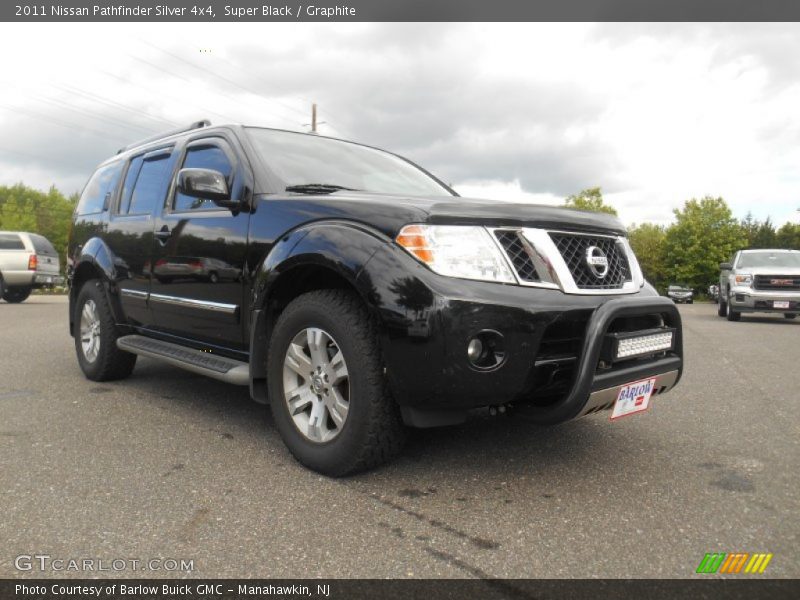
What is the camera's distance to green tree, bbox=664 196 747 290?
63.0 meters

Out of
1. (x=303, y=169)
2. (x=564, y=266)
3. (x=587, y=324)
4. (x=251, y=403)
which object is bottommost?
(x=251, y=403)

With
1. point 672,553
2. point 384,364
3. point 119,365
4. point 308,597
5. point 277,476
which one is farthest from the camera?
point 119,365

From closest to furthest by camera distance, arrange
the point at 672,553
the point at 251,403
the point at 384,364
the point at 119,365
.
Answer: the point at 672,553 < the point at 384,364 < the point at 251,403 < the point at 119,365

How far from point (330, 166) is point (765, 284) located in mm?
12032

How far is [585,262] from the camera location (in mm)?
2957

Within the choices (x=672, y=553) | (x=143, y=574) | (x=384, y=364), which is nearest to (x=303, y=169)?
(x=384, y=364)

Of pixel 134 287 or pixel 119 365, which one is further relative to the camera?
pixel 119 365

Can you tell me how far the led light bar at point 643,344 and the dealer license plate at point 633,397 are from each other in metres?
0.14

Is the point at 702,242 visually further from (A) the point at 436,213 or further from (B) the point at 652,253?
(A) the point at 436,213

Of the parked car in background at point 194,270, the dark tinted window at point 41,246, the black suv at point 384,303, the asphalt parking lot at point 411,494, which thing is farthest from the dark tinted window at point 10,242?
the black suv at point 384,303

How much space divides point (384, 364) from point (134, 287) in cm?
267

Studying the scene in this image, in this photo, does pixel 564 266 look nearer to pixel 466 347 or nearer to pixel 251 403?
pixel 466 347

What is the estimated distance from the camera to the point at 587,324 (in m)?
2.72

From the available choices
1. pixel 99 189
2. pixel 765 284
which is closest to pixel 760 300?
pixel 765 284
